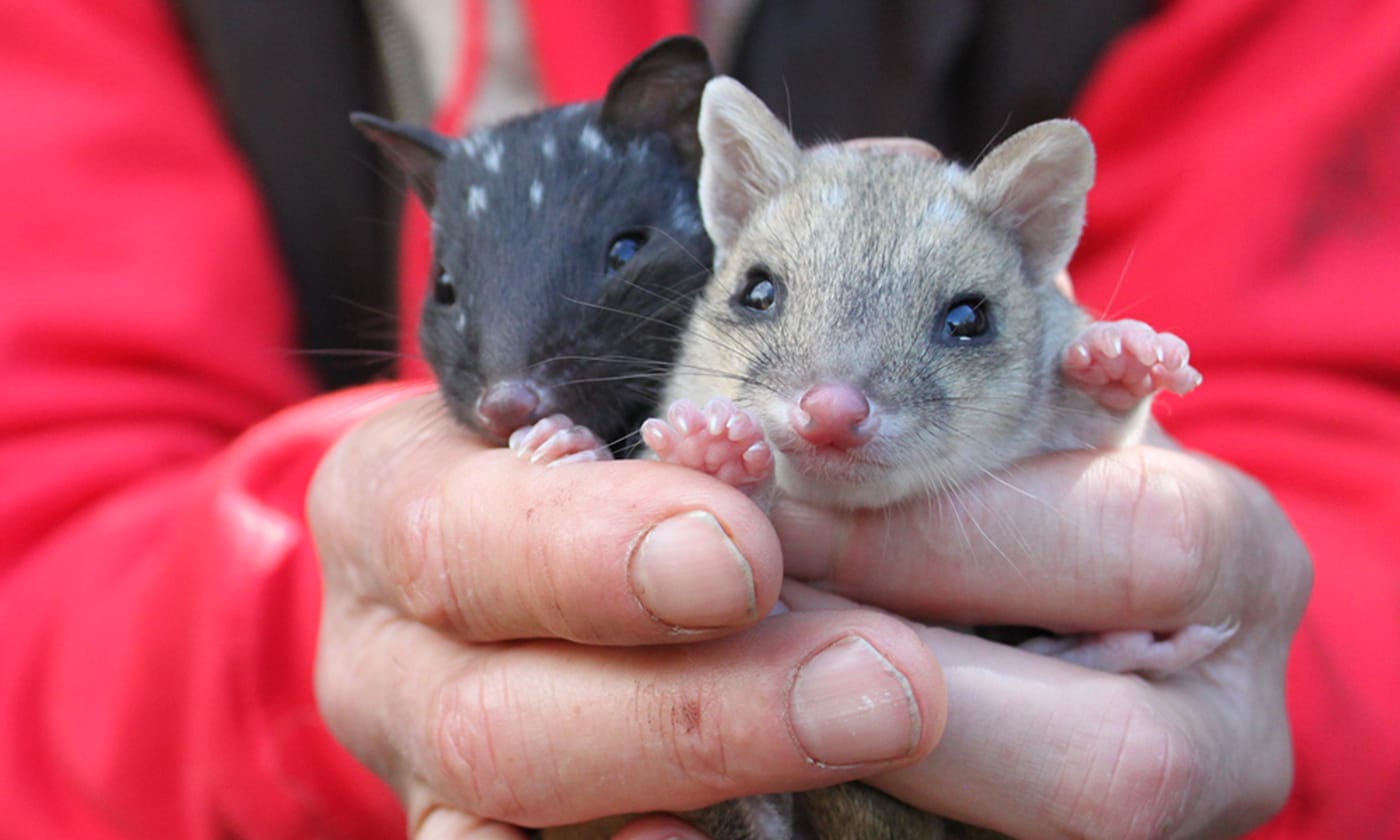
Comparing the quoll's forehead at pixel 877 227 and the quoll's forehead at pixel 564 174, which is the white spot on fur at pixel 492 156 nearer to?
the quoll's forehead at pixel 564 174

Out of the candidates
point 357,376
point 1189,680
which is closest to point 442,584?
point 1189,680

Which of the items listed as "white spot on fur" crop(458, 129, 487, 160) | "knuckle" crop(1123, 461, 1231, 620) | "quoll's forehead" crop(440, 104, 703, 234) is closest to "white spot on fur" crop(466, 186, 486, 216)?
"quoll's forehead" crop(440, 104, 703, 234)

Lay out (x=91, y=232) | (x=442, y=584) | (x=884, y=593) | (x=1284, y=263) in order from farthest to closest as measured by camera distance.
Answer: (x=91, y=232), (x=1284, y=263), (x=884, y=593), (x=442, y=584)

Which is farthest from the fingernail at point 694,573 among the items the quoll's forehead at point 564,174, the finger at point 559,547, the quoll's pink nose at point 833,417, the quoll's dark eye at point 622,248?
the quoll's forehead at point 564,174

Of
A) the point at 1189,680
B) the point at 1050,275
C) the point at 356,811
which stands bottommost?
the point at 356,811

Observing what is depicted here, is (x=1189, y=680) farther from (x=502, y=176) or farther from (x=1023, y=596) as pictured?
(x=502, y=176)
